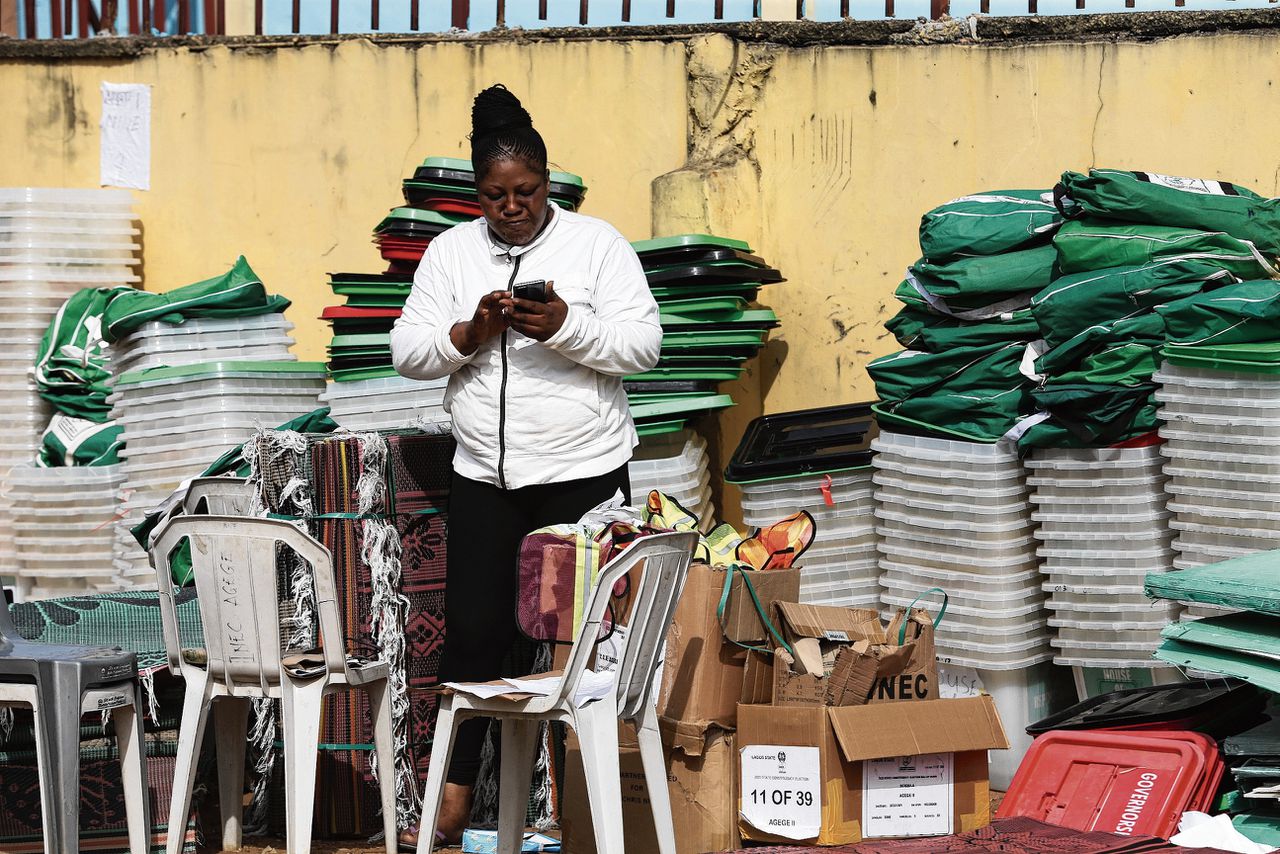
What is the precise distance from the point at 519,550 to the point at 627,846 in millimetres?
858

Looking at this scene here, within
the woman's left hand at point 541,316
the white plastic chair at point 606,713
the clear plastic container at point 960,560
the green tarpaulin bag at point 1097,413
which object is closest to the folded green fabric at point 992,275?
the green tarpaulin bag at point 1097,413

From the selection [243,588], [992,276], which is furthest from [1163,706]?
[243,588]

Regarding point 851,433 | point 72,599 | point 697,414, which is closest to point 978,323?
point 851,433

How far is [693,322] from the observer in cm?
595

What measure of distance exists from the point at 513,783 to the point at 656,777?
1.37ft

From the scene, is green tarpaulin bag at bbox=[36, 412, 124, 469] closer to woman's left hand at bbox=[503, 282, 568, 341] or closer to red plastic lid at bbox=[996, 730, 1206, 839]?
woman's left hand at bbox=[503, 282, 568, 341]

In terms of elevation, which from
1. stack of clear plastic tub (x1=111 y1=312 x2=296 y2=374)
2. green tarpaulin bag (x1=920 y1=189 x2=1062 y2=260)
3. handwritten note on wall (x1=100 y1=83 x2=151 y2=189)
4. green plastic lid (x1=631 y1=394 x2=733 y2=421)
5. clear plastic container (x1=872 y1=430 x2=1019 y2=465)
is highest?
handwritten note on wall (x1=100 y1=83 x2=151 y2=189)

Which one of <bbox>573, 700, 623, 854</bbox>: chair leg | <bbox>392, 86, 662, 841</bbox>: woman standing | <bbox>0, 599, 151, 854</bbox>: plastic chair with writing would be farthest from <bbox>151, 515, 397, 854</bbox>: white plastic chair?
<bbox>573, 700, 623, 854</bbox>: chair leg

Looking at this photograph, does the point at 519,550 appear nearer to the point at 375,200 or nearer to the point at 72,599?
the point at 72,599

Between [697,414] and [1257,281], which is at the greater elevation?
[1257,281]

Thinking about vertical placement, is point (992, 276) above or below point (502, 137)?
below

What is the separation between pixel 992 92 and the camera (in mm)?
6285

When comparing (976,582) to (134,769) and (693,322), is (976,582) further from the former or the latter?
(134,769)

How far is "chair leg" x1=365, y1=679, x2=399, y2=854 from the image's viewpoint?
14.3ft
